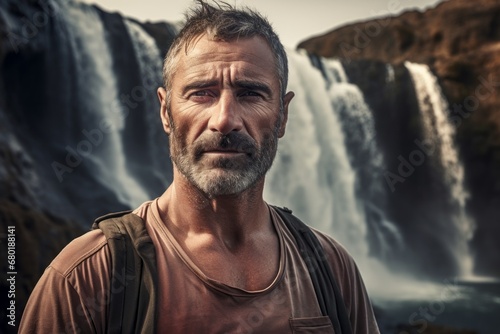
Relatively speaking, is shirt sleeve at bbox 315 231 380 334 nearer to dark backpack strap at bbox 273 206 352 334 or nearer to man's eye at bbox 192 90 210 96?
dark backpack strap at bbox 273 206 352 334

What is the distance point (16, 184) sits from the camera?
7.51 metres

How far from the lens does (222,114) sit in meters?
1.31

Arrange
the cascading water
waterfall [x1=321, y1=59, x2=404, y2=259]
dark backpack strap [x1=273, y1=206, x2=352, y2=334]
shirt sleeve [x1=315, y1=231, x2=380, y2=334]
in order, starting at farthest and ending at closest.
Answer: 1. waterfall [x1=321, y1=59, x2=404, y2=259]
2. the cascading water
3. shirt sleeve [x1=315, y1=231, x2=380, y2=334]
4. dark backpack strap [x1=273, y1=206, x2=352, y2=334]

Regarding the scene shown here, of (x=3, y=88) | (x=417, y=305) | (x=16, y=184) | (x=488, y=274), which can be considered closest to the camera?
(x=16, y=184)

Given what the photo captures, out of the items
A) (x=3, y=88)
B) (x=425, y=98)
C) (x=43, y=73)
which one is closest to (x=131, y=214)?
(x=3, y=88)

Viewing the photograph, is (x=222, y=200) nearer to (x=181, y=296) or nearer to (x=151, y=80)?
(x=181, y=296)

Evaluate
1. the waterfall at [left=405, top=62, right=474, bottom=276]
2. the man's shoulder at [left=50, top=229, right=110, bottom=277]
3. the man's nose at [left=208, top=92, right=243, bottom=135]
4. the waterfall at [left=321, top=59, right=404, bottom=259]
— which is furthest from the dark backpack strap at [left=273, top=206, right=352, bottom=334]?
the waterfall at [left=405, top=62, right=474, bottom=276]

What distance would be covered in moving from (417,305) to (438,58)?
26.2 ft

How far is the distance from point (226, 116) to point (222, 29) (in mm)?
200

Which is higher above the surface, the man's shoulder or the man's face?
the man's face

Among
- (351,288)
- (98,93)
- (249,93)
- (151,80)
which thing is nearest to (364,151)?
(151,80)

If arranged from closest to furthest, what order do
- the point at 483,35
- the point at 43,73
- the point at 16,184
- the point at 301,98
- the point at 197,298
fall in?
the point at 197,298
the point at 16,184
the point at 43,73
the point at 301,98
the point at 483,35

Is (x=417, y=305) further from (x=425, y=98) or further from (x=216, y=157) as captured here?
(x=216, y=157)

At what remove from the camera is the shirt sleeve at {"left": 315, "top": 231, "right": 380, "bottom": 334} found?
148 centimetres
